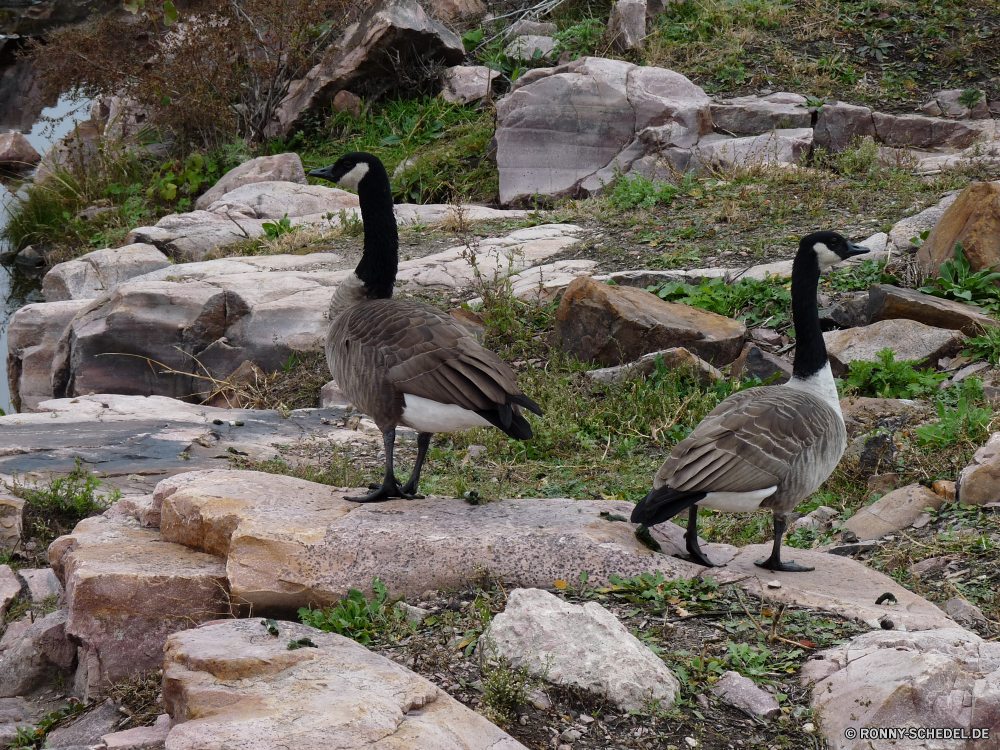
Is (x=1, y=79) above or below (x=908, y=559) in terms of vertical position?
above

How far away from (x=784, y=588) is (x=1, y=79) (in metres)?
24.6

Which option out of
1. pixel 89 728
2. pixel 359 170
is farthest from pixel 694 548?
pixel 359 170

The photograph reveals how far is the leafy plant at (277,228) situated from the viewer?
1168cm

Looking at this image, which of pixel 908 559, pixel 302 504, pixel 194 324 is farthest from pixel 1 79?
pixel 908 559

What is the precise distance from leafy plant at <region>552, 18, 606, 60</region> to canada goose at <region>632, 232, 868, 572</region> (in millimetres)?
11764

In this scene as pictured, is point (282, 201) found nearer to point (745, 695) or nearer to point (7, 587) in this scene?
point (7, 587)

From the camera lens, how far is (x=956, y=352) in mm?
7266

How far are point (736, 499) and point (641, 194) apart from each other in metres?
7.69

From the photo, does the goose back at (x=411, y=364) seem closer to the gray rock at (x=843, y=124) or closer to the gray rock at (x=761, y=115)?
the gray rock at (x=761, y=115)

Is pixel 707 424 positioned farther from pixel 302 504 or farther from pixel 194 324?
pixel 194 324

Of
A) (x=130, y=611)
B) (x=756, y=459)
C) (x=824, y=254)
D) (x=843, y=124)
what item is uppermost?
(x=843, y=124)

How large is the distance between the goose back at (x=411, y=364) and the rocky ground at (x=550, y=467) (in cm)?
55

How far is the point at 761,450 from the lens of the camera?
4070 mm

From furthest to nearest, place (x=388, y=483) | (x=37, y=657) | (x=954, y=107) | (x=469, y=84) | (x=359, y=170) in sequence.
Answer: (x=469, y=84), (x=954, y=107), (x=359, y=170), (x=388, y=483), (x=37, y=657)
